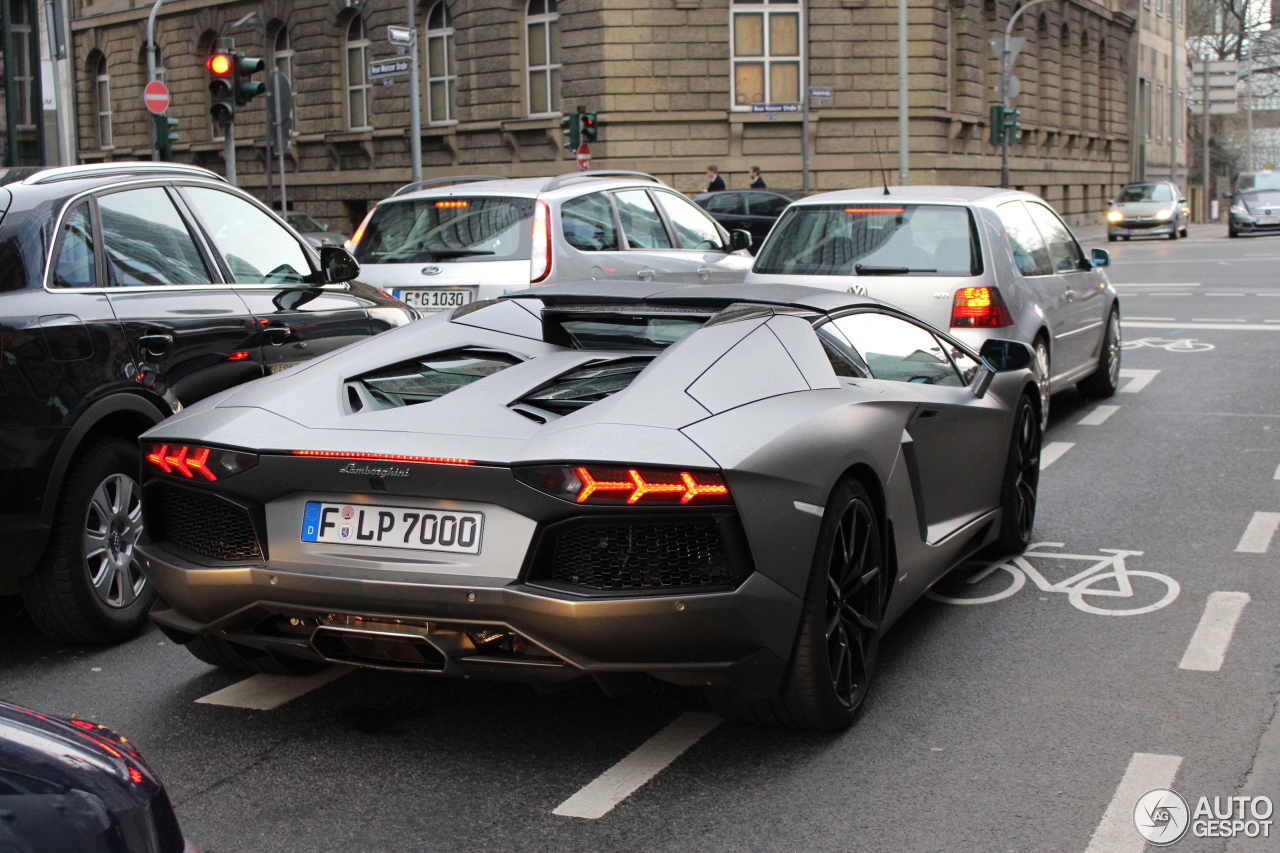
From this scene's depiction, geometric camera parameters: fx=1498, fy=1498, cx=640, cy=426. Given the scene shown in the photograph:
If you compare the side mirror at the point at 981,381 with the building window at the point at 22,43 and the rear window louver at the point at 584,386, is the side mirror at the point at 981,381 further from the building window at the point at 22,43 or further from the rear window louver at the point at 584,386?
the building window at the point at 22,43

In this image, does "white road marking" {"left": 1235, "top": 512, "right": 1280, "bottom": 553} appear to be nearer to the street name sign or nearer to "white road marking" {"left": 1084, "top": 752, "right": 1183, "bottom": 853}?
"white road marking" {"left": 1084, "top": 752, "right": 1183, "bottom": 853}

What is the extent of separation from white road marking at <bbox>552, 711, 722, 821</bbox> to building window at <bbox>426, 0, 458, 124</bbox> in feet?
114

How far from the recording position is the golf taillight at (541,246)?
1023 centimetres

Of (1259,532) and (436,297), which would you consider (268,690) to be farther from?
(436,297)

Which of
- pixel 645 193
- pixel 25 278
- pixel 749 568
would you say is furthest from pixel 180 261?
pixel 645 193

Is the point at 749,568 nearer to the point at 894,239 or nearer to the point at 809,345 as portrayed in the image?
the point at 809,345

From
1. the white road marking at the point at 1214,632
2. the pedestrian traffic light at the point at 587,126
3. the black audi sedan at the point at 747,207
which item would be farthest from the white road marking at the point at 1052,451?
the pedestrian traffic light at the point at 587,126

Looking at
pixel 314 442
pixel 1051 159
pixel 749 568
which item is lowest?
pixel 749 568

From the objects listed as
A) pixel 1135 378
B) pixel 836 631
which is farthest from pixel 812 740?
pixel 1135 378

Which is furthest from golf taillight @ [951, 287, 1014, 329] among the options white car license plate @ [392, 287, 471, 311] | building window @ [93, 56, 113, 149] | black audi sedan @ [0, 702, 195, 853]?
building window @ [93, 56, 113, 149]

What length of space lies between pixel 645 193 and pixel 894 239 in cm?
333

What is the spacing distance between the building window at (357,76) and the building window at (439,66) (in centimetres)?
217

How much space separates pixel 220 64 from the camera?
1633cm

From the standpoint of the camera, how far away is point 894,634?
17.6 ft
